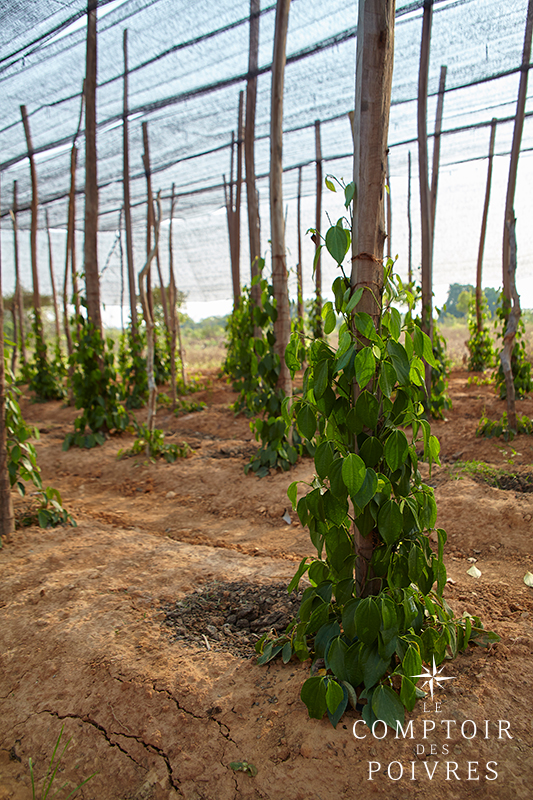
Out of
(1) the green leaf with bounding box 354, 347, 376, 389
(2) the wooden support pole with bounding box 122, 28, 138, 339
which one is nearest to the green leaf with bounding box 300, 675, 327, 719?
(1) the green leaf with bounding box 354, 347, 376, 389

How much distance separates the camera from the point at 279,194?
384 centimetres

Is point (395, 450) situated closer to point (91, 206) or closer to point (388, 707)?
point (388, 707)

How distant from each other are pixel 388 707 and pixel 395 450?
2.32ft

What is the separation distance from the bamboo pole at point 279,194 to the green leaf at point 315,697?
8.74 feet

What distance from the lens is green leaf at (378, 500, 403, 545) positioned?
4.53 feet

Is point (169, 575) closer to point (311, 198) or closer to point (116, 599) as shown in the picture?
point (116, 599)

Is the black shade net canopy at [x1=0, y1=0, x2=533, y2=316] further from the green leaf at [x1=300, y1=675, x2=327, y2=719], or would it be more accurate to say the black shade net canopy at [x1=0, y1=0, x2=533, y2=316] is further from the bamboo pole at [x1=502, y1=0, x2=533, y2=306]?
the green leaf at [x1=300, y1=675, x2=327, y2=719]

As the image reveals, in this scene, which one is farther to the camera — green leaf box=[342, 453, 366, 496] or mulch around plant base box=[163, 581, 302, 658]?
mulch around plant base box=[163, 581, 302, 658]

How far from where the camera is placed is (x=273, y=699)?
160 cm

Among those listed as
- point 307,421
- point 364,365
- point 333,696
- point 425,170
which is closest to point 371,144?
point 364,365

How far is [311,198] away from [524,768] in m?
10.2

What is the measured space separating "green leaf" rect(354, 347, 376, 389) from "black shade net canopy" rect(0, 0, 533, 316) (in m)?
2.99

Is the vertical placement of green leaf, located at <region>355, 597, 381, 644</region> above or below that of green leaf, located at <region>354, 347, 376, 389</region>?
below

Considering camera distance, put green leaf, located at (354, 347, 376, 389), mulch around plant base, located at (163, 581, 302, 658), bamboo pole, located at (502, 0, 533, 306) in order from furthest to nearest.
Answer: bamboo pole, located at (502, 0, 533, 306)
mulch around plant base, located at (163, 581, 302, 658)
green leaf, located at (354, 347, 376, 389)
